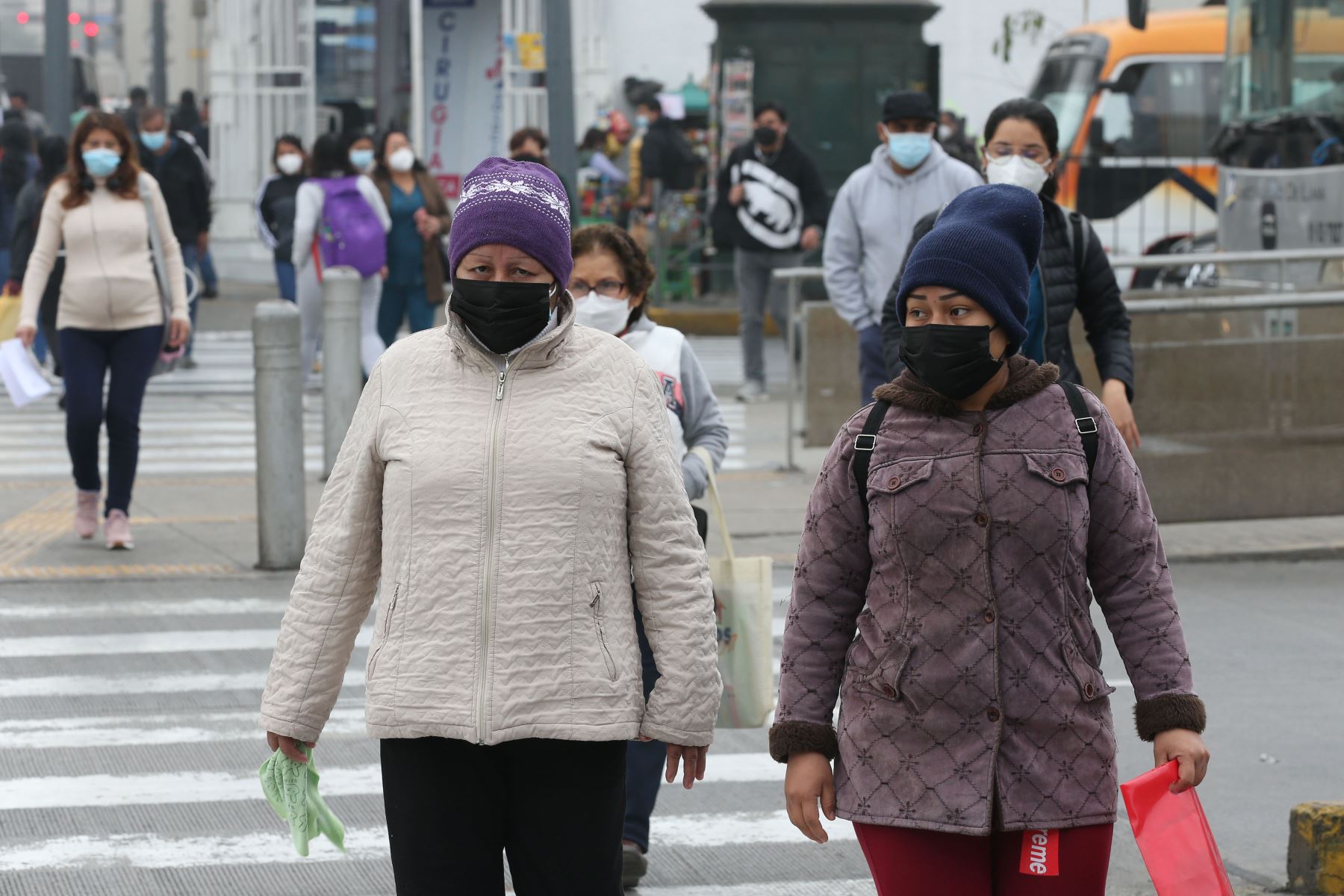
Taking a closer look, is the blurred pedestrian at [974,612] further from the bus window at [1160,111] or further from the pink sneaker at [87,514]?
the bus window at [1160,111]

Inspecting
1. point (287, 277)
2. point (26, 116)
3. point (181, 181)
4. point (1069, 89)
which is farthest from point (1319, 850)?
point (26, 116)

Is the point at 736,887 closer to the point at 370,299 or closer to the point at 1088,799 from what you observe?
the point at 1088,799

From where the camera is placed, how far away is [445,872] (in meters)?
3.38

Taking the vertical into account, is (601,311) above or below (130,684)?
above

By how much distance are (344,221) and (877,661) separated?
422 inches

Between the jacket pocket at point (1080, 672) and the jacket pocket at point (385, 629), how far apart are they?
107cm

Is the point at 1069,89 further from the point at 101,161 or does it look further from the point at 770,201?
the point at 101,161

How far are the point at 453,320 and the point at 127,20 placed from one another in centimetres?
8043

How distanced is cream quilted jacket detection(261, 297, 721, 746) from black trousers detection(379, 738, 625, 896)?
0.08 meters

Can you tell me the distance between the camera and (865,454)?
3.25 meters

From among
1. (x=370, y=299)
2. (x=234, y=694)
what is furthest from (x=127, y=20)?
(x=234, y=694)

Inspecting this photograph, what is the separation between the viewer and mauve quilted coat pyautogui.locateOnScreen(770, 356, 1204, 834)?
10.3 feet

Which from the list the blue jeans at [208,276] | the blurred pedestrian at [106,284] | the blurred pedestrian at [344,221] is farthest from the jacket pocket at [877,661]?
the blue jeans at [208,276]

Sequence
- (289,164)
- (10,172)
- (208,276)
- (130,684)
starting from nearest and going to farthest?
1. (130,684)
2. (289,164)
3. (10,172)
4. (208,276)
